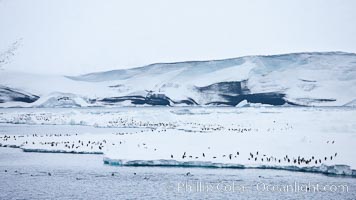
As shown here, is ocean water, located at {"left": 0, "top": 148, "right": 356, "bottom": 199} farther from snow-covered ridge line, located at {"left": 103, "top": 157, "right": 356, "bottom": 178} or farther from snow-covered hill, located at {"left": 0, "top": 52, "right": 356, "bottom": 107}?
snow-covered hill, located at {"left": 0, "top": 52, "right": 356, "bottom": 107}

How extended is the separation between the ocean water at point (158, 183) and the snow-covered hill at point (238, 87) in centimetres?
11554

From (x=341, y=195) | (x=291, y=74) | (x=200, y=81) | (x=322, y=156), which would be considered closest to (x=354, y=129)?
(x=322, y=156)

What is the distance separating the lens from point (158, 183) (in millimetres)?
20609

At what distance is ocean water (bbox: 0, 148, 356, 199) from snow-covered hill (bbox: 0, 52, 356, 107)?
115544mm

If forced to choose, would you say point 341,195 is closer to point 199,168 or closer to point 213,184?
point 213,184

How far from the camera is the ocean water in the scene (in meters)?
18.2

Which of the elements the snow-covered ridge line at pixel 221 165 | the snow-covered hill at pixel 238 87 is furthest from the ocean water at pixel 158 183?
the snow-covered hill at pixel 238 87

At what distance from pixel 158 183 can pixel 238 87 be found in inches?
5412

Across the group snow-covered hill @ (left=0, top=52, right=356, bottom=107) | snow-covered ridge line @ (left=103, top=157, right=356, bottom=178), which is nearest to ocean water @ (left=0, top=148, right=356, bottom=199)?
snow-covered ridge line @ (left=103, top=157, right=356, bottom=178)

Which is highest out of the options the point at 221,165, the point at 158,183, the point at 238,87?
the point at 238,87

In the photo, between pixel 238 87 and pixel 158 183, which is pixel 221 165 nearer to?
pixel 158 183

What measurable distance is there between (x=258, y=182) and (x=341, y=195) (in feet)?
12.9

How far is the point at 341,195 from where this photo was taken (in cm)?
1808

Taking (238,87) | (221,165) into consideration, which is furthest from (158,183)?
(238,87)
